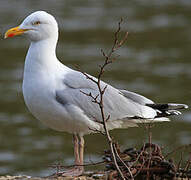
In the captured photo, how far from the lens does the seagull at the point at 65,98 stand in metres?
5.62

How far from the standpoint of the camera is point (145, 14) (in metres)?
18.3

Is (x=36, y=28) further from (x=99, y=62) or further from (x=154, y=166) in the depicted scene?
(x=99, y=62)

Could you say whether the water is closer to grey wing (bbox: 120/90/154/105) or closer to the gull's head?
grey wing (bbox: 120/90/154/105)

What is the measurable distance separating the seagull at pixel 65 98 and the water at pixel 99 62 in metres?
3.24

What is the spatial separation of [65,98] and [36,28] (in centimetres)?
79

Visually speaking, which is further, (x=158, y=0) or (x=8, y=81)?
(x=158, y=0)

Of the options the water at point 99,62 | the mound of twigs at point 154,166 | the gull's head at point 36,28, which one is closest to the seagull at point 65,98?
the gull's head at point 36,28

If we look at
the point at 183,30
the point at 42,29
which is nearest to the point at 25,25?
the point at 42,29

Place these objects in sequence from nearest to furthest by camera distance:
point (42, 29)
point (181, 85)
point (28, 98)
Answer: point (28, 98)
point (42, 29)
point (181, 85)

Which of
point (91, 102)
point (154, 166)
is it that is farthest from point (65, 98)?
point (154, 166)

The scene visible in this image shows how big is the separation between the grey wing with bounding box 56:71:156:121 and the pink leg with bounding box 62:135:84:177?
31 centimetres

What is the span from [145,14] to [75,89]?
12725 mm

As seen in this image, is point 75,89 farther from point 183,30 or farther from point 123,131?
point 183,30

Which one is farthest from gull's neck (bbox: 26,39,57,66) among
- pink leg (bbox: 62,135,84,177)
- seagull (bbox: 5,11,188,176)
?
pink leg (bbox: 62,135,84,177)
